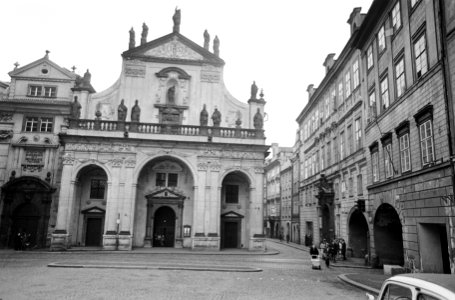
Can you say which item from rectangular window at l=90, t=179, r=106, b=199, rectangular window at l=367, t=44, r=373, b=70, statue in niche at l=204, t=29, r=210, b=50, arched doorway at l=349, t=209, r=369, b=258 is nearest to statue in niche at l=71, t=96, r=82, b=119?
rectangular window at l=90, t=179, r=106, b=199

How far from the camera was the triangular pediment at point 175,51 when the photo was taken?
123 ft

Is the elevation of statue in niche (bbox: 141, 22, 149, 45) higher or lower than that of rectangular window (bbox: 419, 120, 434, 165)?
higher

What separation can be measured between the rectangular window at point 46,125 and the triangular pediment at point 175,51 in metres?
10.3

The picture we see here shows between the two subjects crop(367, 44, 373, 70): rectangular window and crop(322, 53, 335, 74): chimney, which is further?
crop(322, 53, 335, 74): chimney

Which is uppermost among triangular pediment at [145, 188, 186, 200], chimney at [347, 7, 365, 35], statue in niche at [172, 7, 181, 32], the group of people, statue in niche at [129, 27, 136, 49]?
statue in niche at [172, 7, 181, 32]

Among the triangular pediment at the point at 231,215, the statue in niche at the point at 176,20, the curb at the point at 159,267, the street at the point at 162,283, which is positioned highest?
the statue in niche at the point at 176,20

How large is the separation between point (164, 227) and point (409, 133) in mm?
23776

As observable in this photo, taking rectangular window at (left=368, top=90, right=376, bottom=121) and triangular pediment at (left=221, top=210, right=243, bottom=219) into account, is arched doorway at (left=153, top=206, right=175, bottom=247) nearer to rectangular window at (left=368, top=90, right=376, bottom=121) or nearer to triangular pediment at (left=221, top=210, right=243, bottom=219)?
triangular pediment at (left=221, top=210, right=243, bottom=219)

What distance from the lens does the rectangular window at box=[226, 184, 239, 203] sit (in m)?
35.9

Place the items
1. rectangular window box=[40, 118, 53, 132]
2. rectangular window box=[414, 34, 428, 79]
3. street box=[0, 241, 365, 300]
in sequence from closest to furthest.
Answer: street box=[0, 241, 365, 300]
rectangular window box=[414, 34, 428, 79]
rectangular window box=[40, 118, 53, 132]

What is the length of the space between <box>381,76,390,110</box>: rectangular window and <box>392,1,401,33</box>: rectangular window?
2.73m

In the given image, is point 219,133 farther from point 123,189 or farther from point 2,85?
point 2,85

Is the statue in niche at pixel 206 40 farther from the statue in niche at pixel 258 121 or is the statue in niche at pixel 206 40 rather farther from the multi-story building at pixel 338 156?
the multi-story building at pixel 338 156

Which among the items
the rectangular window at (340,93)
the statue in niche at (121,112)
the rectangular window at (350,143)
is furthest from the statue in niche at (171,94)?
the rectangular window at (350,143)
